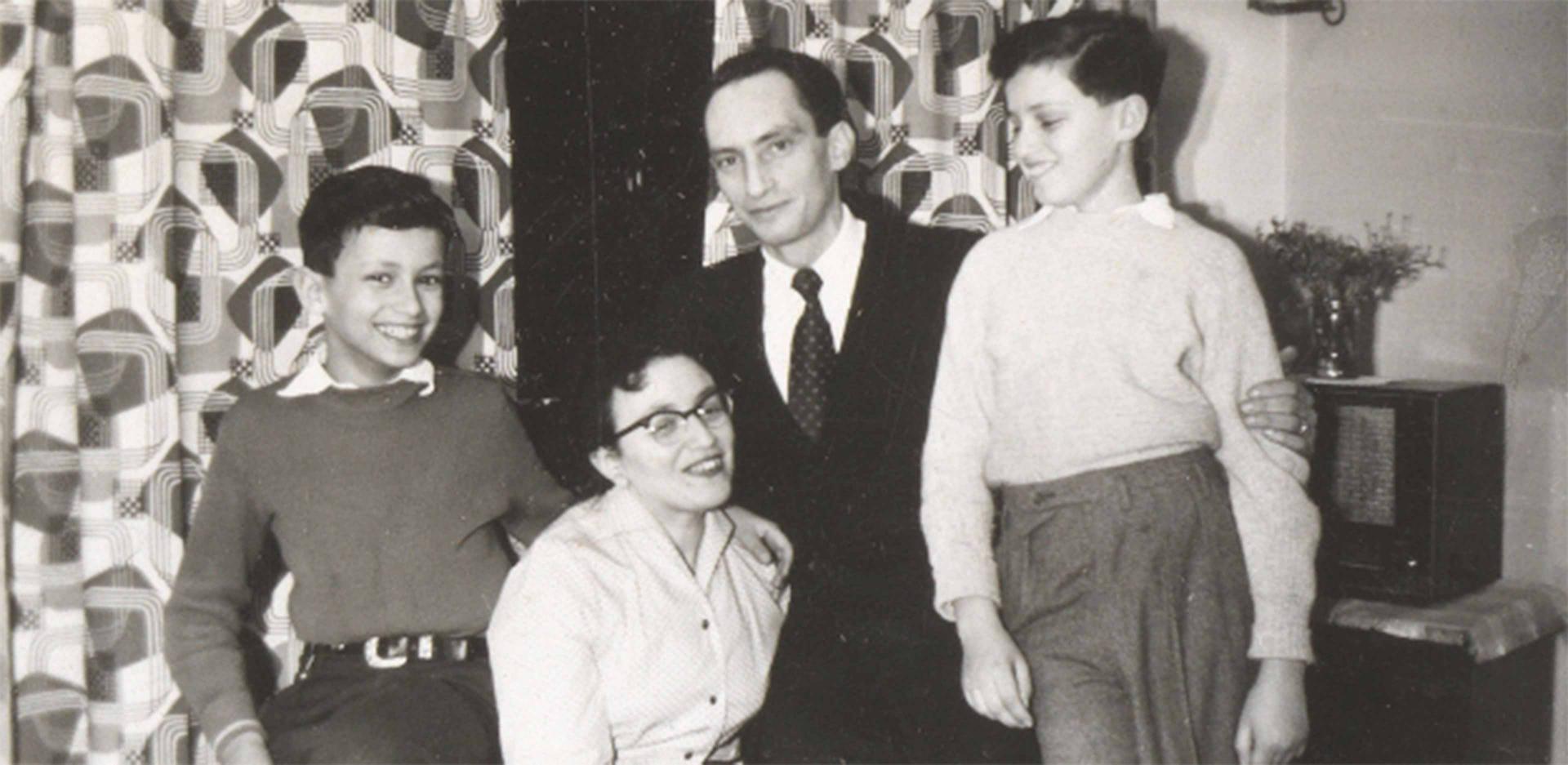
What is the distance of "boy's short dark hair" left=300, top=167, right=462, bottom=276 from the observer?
1477mm

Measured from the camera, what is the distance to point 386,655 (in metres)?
1.47

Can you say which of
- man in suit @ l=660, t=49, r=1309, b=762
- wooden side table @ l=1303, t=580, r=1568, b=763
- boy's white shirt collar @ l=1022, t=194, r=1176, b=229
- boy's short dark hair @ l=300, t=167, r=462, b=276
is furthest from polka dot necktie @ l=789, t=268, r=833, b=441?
wooden side table @ l=1303, t=580, r=1568, b=763

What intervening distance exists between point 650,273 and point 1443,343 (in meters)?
1.23

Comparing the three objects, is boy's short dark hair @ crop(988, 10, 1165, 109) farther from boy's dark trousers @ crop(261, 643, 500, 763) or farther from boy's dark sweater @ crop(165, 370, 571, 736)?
boy's dark trousers @ crop(261, 643, 500, 763)

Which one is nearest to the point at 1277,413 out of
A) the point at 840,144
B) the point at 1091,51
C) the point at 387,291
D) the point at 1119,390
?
the point at 1119,390

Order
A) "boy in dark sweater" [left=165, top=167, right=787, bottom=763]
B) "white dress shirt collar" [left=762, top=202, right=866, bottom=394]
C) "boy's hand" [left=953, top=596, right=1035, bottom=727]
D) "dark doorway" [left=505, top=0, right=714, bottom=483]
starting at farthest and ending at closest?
"dark doorway" [left=505, top=0, right=714, bottom=483]
"white dress shirt collar" [left=762, top=202, right=866, bottom=394]
"boy in dark sweater" [left=165, top=167, right=787, bottom=763]
"boy's hand" [left=953, top=596, right=1035, bottom=727]

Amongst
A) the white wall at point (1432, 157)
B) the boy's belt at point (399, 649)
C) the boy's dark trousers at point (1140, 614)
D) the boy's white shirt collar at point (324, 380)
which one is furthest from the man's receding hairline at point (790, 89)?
the white wall at point (1432, 157)

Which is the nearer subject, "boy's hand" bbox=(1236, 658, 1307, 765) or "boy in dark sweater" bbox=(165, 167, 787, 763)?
"boy's hand" bbox=(1236, 658, 1307, 765)

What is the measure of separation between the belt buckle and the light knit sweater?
0.61m

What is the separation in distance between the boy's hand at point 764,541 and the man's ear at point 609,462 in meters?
0.14

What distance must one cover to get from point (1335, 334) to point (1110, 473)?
0.86 meters

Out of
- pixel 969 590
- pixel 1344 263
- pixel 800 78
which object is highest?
pixel 800 78

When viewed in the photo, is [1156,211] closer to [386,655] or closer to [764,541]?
[764,541]

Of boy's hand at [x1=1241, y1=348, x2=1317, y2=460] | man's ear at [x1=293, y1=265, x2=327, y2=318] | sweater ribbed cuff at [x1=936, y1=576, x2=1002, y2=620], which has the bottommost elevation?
sweater ribbed cuff at [x1=936, y1=576, x2=1002, y2=620]
